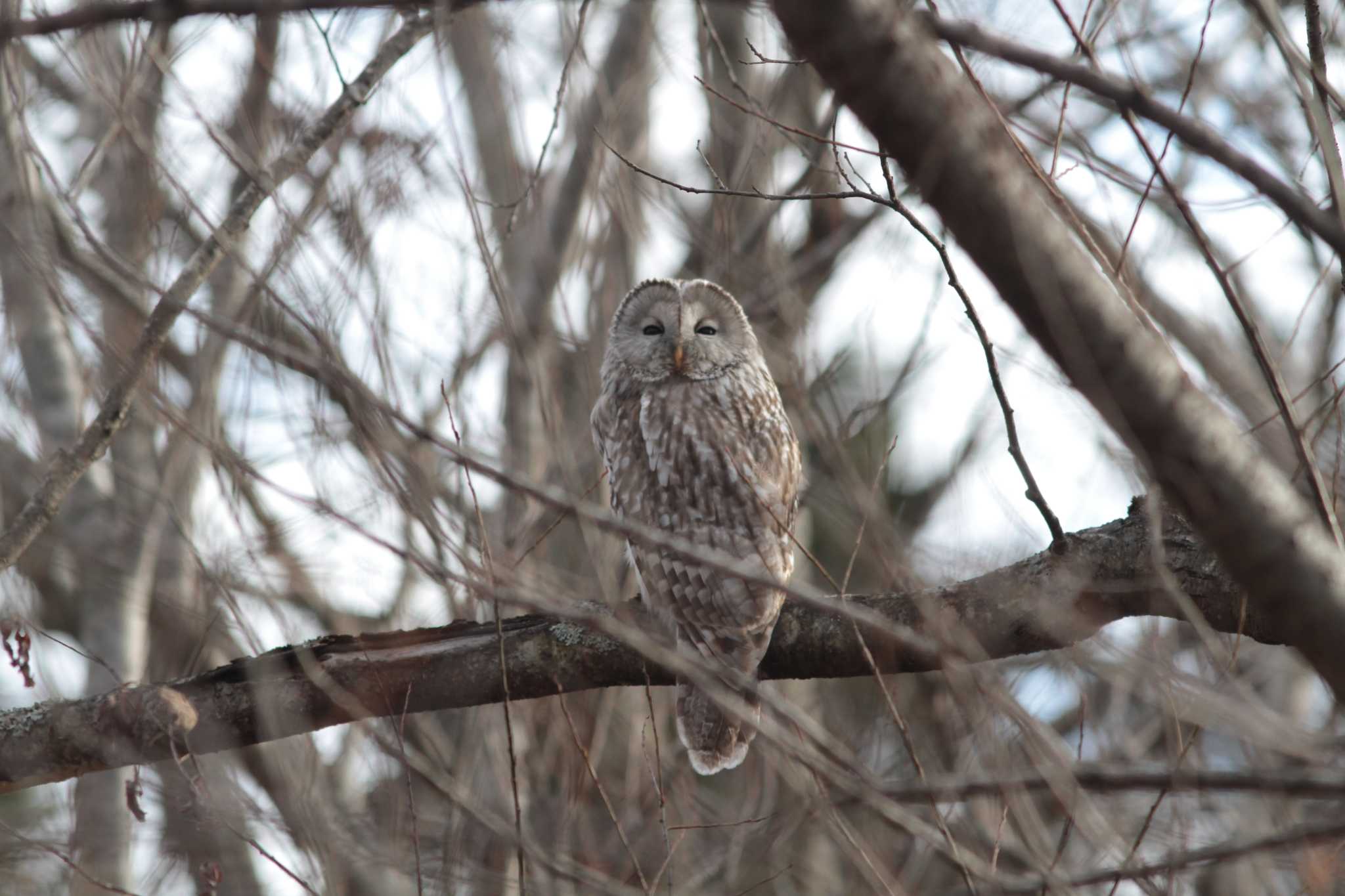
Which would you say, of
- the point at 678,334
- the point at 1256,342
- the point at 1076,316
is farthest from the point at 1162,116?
the point at 678,334

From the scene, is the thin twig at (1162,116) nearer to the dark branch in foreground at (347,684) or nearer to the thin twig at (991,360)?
the thin twig at (991,360)

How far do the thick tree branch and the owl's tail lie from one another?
108 inches

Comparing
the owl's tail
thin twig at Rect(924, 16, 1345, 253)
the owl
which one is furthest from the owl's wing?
thin twig at Rect(924, 16, 1345, 253)

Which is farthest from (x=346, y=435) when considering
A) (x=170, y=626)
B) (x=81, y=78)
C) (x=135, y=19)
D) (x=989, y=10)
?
(x=170, y=626)

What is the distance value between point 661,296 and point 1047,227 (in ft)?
12.5

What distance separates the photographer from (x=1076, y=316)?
1.66 meters

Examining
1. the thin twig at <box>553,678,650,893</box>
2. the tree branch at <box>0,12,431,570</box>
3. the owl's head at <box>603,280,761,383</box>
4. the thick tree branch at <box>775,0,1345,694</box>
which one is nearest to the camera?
the thick tree branch at <box>775,0,1345,694</box>

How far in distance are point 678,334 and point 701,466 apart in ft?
2.57

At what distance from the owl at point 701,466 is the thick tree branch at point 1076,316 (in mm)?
2191

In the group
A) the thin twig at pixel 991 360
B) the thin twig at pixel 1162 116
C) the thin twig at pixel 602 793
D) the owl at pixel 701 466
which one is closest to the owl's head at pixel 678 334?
the owl at pixel 701 466

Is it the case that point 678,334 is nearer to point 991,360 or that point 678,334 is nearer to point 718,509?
point 718,509

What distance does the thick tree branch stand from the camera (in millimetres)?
1618

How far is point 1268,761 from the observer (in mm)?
2148

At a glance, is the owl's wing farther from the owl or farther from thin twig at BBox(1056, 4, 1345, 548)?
thin twig at BBox(1056, 4, 1345, 548)
